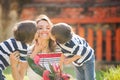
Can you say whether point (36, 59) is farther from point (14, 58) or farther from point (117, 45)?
point (117, 45)

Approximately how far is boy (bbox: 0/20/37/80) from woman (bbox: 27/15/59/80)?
0.14 meters

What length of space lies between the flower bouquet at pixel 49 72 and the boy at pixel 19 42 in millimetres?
111

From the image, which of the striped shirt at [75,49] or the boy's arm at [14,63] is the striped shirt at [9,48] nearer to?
the boy's arm at [14,63]

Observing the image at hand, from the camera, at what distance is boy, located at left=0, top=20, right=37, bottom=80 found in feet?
19.9

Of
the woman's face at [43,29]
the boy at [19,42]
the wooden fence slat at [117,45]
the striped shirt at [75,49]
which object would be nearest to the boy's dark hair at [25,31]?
the boy at [19,42]

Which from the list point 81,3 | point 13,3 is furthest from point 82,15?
point 13,3

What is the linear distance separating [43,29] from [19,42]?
0.95 feet

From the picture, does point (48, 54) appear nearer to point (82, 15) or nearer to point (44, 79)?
point (44, 79)

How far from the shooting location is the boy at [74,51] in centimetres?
611

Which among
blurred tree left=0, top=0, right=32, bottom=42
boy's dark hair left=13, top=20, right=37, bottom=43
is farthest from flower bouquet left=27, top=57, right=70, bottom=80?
blurred tree left=0, top=0, right=32, bottom=42

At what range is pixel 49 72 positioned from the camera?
6234 millimetres

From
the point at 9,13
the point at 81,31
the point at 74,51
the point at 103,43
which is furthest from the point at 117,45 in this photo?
the point at 74,51

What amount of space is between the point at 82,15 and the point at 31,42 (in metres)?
7.48

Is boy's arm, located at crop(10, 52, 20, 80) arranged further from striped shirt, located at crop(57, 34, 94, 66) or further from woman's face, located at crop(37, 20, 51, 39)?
striped shirt, located at crop(57, 34, 94, 66)
